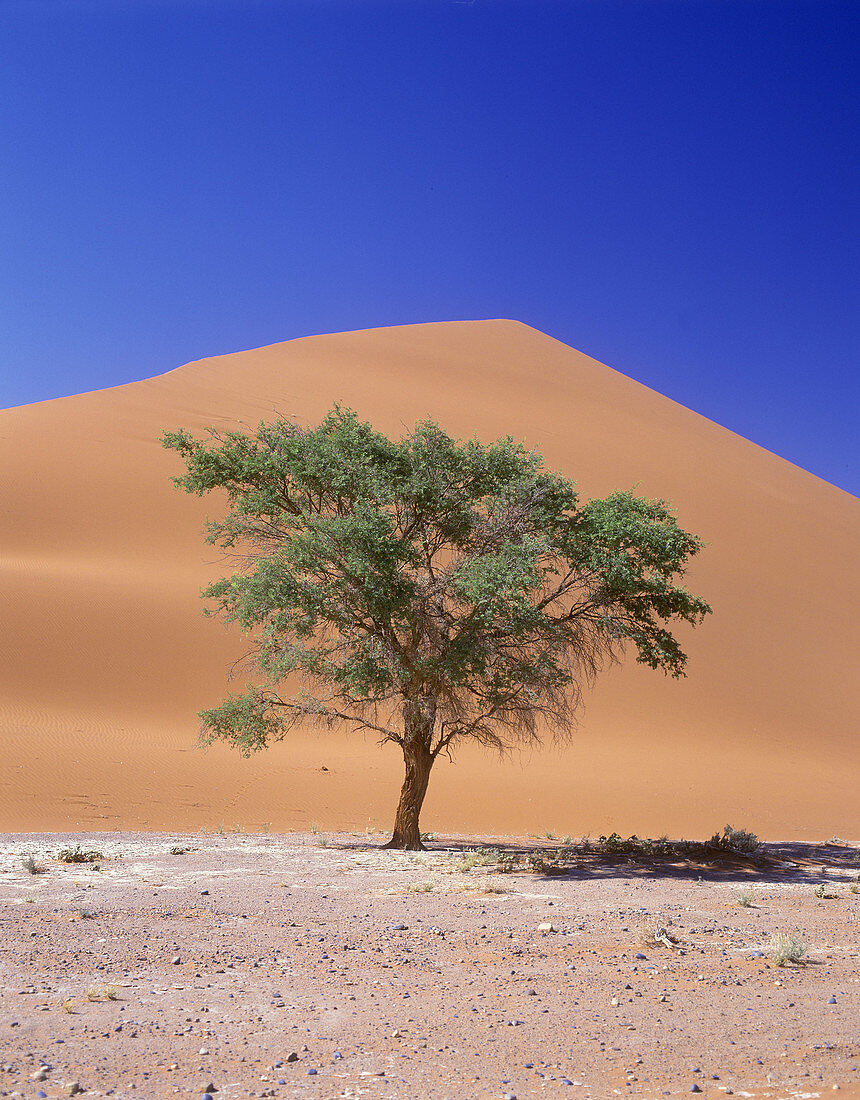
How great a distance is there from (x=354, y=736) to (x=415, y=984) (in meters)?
20.5

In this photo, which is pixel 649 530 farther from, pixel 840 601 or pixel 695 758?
pixel 840 601

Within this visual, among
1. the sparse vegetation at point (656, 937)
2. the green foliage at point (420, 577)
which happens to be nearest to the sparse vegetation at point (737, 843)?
the green foliage at point (420, 577)

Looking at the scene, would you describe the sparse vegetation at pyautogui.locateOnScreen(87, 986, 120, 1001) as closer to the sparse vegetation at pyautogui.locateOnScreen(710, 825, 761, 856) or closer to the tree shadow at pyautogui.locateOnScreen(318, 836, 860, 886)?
the tree shadow at pyautogui.locateOnScreen(318, 836, 860, 886)

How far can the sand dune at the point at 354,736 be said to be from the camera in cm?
1955

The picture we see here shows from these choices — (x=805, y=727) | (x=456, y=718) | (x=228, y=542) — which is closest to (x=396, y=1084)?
(x=456, y=718)

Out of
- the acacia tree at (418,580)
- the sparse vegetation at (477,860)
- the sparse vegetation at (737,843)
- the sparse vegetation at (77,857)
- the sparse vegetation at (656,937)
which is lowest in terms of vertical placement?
the sparse vegetation at (77,857)

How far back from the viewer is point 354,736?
85.7 feet

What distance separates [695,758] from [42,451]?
3050 centimetres

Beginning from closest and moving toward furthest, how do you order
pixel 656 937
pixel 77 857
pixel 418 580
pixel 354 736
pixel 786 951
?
pixel 786 951 < pixel 656 937 < pixel 77 857 < pixel 418 580 < pixel 354 736

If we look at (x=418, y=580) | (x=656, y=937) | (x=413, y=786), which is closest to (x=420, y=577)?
(x=418, y=580)

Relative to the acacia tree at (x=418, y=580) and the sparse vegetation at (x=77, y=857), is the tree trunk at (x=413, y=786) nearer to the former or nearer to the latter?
the acacia tree at (x=418, y=580)

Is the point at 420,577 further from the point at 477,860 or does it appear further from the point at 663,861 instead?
the point at 663,861

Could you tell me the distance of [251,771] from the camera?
20891 millimetres

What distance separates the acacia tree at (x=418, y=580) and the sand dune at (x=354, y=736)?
6.15 m
